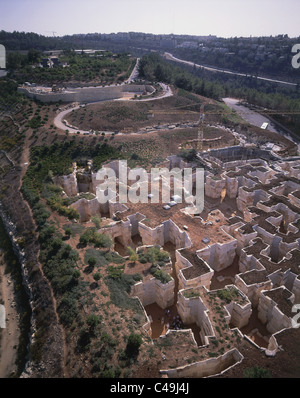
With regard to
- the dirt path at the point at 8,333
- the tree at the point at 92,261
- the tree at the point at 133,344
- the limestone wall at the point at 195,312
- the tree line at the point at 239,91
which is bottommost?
the dirt path at the point at 8,333

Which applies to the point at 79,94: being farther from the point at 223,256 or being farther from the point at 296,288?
the point at 296,288

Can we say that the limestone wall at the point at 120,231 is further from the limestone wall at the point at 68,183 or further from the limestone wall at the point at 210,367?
the limestone wall at the point at 210,367

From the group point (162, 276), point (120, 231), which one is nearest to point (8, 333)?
point (162, 276)

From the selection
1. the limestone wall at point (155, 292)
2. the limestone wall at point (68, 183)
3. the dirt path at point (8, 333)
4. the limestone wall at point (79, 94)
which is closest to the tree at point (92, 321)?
the limestone wall at point (155, 292)

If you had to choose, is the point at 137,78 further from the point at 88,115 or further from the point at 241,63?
the point at 241,63

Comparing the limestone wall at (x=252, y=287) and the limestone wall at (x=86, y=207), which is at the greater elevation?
the limestone wall at (x=86, y=207)

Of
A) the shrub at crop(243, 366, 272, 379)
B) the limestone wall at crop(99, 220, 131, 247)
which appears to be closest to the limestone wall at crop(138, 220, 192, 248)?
the limestone wall at crop(99, 220, 131, 247)
